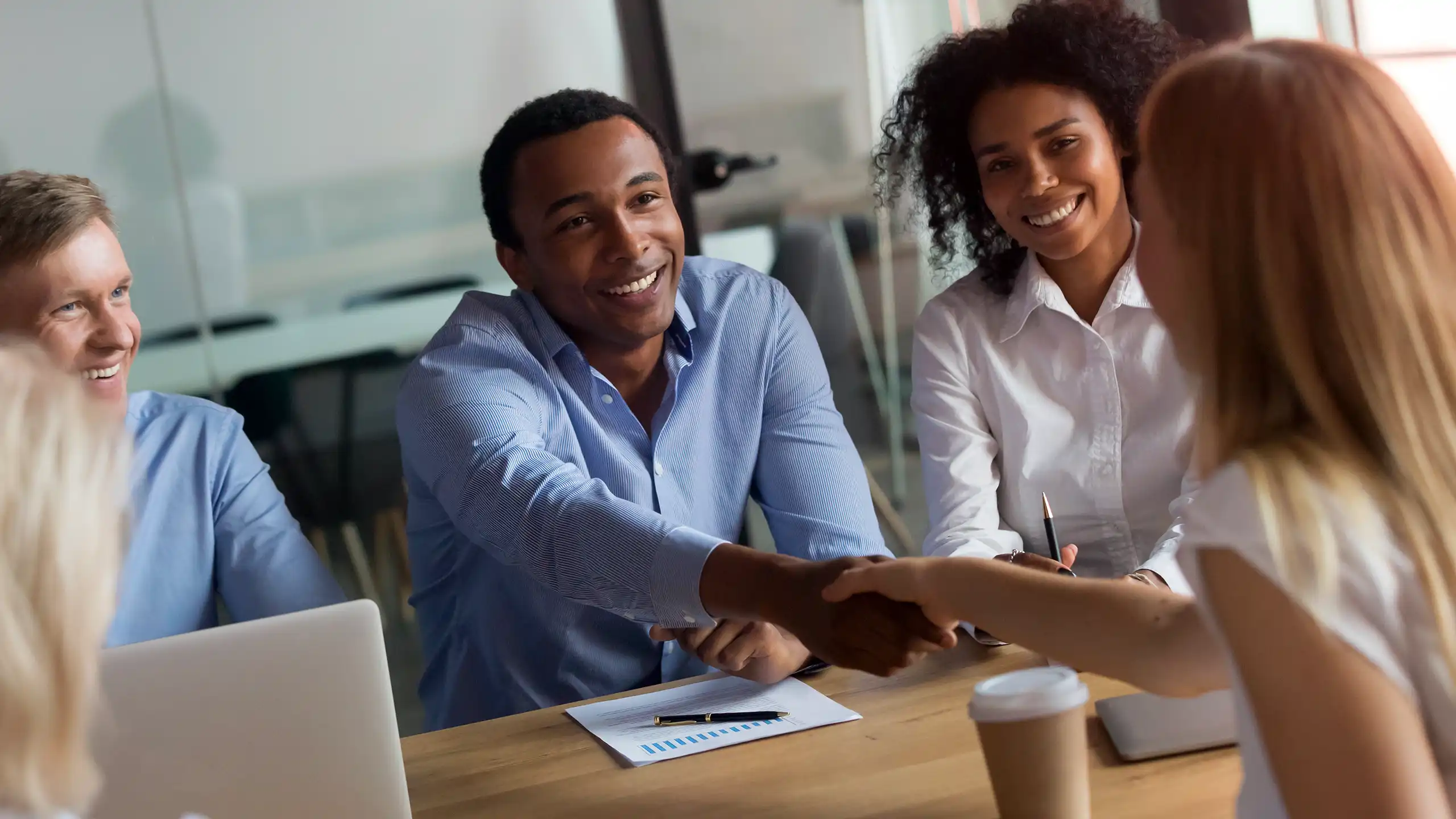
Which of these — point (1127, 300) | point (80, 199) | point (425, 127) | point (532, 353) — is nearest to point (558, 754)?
point (532, 353)

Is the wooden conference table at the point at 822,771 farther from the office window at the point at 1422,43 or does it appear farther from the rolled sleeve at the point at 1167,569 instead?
the office window at the point at 1422,43

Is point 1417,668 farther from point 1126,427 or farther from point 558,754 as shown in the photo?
point 1126,427

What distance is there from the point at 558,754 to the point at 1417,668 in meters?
0.79

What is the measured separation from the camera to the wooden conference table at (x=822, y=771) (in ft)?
3.47

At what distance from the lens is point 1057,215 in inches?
76.9

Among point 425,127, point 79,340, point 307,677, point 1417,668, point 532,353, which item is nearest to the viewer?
point 1417,668

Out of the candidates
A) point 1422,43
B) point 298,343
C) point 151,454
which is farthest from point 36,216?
point 1422,43

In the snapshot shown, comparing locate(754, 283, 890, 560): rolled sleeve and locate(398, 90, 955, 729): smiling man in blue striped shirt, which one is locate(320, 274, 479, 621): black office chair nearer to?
locate(398, 90, 955, 729): smiling man in blue striped shirt

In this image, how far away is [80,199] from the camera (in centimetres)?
173

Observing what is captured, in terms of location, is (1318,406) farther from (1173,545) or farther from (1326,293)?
(1173,545)

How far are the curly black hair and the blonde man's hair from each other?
130cm

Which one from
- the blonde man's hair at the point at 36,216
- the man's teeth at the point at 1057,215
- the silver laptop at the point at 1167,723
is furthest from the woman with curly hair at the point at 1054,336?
the blonde man's hair at the point at 36,216

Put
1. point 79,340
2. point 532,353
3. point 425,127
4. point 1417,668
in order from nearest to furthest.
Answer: point 1417,668, point 79,340, point 532,353, point 425,127

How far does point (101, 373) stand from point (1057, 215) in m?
1.35
